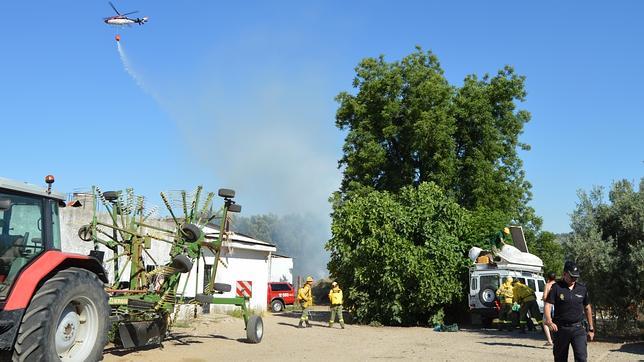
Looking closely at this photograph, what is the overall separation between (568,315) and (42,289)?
264 inches

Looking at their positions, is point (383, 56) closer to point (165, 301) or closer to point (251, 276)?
point (251, 276)

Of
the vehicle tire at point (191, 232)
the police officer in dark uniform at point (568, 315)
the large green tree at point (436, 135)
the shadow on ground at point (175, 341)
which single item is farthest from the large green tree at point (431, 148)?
the police officer in dark uniform at point (568, 315)

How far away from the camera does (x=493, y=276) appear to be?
2061cm

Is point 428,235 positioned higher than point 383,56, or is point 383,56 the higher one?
point 383,56

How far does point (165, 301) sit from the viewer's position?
11.5 m

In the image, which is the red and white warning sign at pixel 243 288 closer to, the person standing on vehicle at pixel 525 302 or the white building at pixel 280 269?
the person standing on vehicle at pixel 525 302

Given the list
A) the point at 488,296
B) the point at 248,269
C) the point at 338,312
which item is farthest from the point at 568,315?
the point at 248,269

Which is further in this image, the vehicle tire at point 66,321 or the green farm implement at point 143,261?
the green farm implement at point 143,261

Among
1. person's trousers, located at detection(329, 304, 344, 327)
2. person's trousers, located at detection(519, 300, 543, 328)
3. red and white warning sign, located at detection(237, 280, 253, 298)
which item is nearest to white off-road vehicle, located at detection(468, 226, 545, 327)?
person's trousers, located at detection(519, 300, 543, 328)

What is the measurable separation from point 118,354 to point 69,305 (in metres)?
3.91

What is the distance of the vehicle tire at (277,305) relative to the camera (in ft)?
101

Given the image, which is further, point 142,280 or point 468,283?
point 468,283

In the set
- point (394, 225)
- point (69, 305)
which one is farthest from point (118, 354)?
point (394, 225)

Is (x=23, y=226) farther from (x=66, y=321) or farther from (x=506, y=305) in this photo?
(x=506, y=305)
